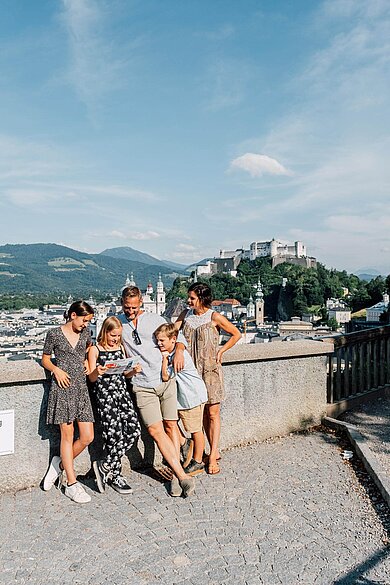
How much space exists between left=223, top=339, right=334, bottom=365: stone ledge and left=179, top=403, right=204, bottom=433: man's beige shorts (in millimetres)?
832

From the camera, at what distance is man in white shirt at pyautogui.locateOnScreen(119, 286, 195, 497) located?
433cm

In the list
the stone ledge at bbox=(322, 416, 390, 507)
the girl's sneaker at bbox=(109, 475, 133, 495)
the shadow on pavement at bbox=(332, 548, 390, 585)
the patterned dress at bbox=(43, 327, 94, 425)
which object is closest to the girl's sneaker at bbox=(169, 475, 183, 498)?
the girl's sneaker at bbox=(109, 475, 133, 495)

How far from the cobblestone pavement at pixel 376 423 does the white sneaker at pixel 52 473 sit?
2.94 meters

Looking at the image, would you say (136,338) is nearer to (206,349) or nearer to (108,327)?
(108,327)

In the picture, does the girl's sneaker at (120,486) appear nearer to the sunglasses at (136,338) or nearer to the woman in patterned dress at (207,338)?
the woman in patterned dress at (207,338)

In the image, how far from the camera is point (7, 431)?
435cm

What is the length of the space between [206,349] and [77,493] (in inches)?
64.8

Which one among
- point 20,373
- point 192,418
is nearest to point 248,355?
point 192,418

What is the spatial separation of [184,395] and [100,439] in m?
0.93

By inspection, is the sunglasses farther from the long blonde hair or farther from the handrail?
the handrail

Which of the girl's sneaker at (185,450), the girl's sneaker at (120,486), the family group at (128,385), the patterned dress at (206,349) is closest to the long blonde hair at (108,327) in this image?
the family group at (128,385)

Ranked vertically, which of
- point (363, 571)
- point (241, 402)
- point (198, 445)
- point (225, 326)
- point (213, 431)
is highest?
point (225, 326)

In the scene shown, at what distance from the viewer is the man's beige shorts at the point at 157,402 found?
4.35 meters

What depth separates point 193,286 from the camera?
4738 millimetres
